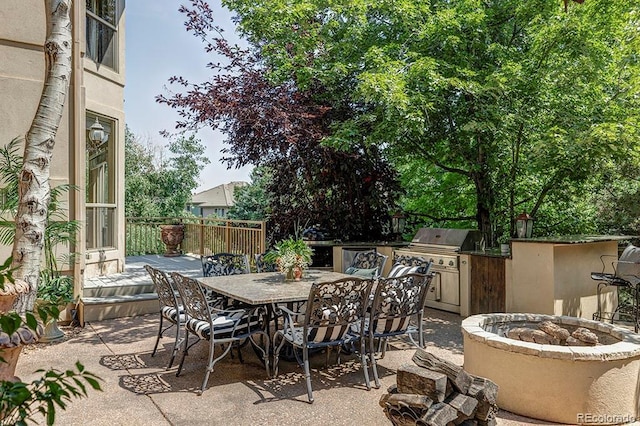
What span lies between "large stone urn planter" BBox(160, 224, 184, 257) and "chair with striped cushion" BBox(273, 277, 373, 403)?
7968 millimetres

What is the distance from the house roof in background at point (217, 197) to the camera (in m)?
32.2

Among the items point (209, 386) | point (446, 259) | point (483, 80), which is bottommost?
point (209, 386)

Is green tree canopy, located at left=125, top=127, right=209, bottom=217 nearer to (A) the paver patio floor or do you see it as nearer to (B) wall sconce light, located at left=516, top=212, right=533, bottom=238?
(A) the paver patio floor

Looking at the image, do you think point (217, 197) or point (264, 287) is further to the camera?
point (217, 197)

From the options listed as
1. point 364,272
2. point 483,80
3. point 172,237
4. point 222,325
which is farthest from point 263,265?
point 172,237

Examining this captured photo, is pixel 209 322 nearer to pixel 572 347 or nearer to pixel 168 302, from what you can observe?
pixel 168 302

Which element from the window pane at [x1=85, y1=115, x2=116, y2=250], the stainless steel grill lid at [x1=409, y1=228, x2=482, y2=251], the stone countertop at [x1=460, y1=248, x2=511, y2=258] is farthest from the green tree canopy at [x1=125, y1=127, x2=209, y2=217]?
the stone countertop at [x1=460, y1=248, x2=511, y2=258]

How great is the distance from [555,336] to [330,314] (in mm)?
1909

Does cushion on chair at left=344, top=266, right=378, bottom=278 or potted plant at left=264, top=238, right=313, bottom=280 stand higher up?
potted plant at left=264, top=238, right=313, bottom=280

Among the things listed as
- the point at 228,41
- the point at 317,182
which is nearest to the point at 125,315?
the point at 317,182

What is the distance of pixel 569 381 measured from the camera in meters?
3.18

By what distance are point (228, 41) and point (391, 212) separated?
13.5 ft

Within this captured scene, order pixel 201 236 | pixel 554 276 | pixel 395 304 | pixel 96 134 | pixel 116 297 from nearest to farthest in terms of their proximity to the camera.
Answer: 1. pixel 395 304
2. pixel 554 276
3. pixel 116 297
4. pixel 96 134
5. pixel 201 236

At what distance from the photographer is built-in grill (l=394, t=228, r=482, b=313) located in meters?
6.64
